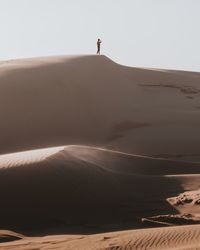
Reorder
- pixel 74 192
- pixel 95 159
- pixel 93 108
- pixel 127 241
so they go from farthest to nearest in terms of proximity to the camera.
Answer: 1. pixel 93 108
2. pixel 95 159
3. pixel 74 192
4. pixel 127 241

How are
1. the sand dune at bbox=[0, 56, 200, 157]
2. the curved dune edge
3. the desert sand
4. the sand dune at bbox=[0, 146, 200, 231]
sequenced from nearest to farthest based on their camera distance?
the curved dune edge
the desert sand
the sand dune at bbox=[0, 146, 200, 231]
the sand dune at bbox=[0, 56, 200, 157]

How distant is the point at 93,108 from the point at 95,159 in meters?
Answer: 8.20

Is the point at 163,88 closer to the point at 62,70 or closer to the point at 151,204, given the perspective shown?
the point at 62,70

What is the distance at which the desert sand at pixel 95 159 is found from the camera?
5.48 metres

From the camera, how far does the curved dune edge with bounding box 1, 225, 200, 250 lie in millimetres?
4496

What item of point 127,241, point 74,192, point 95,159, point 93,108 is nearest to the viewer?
point 127,241

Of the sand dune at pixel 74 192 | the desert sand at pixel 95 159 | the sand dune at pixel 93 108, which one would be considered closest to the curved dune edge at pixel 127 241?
the desert sand at pixel 95 159

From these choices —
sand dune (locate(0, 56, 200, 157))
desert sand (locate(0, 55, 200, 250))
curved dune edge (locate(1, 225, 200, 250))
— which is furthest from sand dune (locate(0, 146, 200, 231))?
sand dune (locate(0, 56, 200, 157))

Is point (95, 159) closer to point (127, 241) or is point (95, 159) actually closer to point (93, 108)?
point (127, 241)

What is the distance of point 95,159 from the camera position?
833 cm

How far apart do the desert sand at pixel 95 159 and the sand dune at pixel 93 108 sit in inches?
1.3

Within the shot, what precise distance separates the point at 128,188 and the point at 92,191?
71 centimetres

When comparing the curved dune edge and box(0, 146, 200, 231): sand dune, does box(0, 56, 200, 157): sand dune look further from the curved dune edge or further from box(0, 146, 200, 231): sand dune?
the curved dune edge

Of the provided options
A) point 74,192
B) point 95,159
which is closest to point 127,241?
point 74,192
